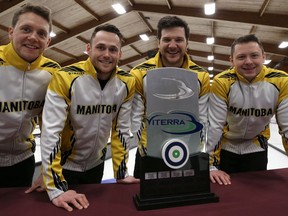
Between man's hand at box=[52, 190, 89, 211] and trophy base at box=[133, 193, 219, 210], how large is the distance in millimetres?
191

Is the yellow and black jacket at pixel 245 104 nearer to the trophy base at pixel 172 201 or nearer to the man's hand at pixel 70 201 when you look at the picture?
the trophy base at pixel 172 201

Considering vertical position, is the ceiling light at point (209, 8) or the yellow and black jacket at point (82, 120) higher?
the ceiling light at point (209, 8)

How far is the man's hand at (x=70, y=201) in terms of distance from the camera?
95 centimetres

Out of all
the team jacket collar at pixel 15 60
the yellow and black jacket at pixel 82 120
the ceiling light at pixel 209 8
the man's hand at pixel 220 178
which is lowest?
the man's hand at pixel 220 178

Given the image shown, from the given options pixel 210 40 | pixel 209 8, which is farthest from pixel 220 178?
pixel 210 40

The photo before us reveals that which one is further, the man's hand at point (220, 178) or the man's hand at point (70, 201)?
the man's hand at point (220, 178)

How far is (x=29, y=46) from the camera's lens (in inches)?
54.3

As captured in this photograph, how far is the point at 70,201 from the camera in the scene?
0.97 metres

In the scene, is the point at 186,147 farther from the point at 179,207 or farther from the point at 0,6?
the point at 0,6

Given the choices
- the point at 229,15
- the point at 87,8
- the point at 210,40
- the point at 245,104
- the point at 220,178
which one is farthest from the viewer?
the point at 210,40

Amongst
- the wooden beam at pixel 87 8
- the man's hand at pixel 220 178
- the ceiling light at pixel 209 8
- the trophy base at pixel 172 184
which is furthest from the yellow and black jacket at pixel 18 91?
the wooden beam at pixel 87 8

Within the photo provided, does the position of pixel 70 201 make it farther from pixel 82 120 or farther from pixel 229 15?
pixel 229 15

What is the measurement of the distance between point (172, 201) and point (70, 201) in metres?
0.38

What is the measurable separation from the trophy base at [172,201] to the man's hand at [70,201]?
191 millimetres
